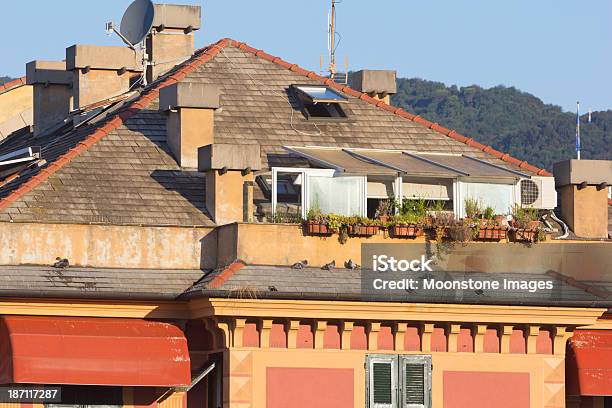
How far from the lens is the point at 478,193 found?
4738 centimetres

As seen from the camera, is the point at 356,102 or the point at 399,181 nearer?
the point at 399,181

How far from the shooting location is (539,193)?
48.7 m

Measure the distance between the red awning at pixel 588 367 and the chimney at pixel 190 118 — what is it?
10.1 metres

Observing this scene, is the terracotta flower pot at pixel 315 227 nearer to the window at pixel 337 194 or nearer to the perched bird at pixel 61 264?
the window at pixel 337 194

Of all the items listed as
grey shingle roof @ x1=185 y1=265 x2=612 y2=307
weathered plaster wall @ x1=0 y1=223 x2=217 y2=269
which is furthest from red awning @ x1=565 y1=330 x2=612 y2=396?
weathered plaster wall @ x1=0 y1=223 x2=217 y2=269

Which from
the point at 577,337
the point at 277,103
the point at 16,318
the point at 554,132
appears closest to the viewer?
the point at 16,318

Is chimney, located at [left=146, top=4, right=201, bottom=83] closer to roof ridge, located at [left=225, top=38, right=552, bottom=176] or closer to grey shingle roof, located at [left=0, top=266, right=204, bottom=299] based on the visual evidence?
roof ridge, located at [left=225, top=38, right=552, bottom=176]

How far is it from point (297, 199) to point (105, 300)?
6153 mm

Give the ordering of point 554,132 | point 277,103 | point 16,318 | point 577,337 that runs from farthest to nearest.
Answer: point 554,132
point 277,103
point 577,337
point 16,318

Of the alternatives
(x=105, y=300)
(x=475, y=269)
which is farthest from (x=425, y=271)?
(x=105, y=300)

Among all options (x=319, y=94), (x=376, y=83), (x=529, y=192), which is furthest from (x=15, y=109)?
(x=529, y=192)

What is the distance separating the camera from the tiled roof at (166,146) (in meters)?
45.0

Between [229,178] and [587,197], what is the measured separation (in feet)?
32.3

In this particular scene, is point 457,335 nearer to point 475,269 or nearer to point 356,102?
point 475,269
